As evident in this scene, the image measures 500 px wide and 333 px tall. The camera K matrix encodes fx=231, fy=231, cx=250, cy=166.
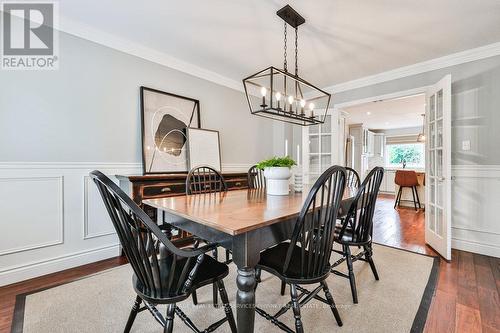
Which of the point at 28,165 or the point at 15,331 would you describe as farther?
the point at 28,165

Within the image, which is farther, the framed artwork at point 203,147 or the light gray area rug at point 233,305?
the framed artwork at point 203,147

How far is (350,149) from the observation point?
7.32 m

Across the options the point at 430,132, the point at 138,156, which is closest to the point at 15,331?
the point at 138,156

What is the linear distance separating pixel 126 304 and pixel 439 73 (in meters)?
4.22

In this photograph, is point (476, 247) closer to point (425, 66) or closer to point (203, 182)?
point (425, 66)

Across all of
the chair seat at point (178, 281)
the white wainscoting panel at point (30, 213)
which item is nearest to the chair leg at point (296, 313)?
the chair seat at point (178, 281)

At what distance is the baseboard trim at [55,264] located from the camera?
195 centimetres

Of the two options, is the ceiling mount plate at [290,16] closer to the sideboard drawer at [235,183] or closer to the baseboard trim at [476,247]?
the sideboard drawer at [235,183]

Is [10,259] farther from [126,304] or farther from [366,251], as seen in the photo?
[366,251]

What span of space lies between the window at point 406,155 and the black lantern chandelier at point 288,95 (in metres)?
5.61

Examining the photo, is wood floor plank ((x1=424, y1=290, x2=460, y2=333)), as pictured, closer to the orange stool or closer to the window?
the orange stool

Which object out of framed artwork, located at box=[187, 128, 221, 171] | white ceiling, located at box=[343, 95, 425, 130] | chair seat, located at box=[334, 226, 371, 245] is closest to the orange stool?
white ceiling, located at box=[343, 95, 425, 130]

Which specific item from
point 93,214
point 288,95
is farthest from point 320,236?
point 93,214

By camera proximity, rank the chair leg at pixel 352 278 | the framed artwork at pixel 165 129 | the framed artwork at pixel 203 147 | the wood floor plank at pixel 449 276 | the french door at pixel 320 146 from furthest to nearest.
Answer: the french door at pixel 320 146 < the framed artwork at pixel 203 147 < the framed artwork at pixel 165 129 < the wood floor plank at pixel 449 276 < the chair leg at pixel 352 278
